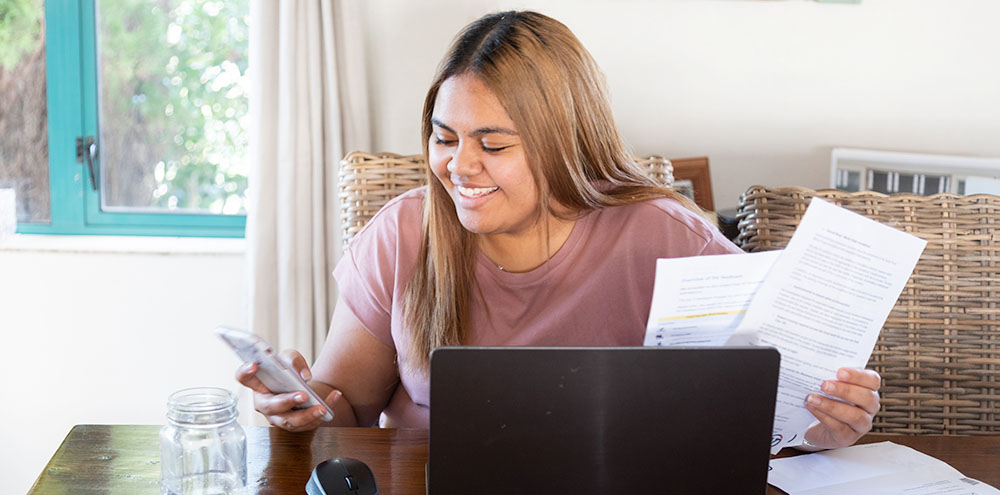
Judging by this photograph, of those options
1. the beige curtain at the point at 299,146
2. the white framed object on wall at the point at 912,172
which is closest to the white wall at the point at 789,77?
the white framed object on wall at the point at 912,172

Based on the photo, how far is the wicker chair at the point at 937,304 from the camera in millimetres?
1750

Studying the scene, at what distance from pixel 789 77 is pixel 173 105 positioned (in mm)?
1727

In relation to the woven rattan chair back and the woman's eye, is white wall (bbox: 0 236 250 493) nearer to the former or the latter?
the woven rattan chair back

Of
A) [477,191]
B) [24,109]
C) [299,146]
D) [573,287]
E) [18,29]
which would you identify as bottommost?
[573,287]

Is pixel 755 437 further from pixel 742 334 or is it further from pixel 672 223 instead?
pixel 672 223

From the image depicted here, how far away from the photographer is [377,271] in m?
1.48

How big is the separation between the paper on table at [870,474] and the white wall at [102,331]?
179 cm

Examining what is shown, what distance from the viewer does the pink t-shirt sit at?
140cm

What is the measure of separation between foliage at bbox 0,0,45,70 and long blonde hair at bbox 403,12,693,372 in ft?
5.80

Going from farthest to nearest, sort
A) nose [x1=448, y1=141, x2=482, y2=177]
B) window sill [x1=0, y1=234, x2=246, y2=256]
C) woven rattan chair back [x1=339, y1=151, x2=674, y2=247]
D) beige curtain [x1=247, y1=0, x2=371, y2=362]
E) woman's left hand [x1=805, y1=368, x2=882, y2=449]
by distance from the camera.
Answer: window sill [x1=0, y1=234, x2=246, y2=256] → beige curtain [x1=247, y1=0, x2=371, y2=362] → woven rattan chair back [x1=339, y1=151, x2=674, y2=247] → nose [x1=448, y1=141, x2=482, y2=177] → woman's left hand [x1=805, y1=368, x2=882, y2=449]

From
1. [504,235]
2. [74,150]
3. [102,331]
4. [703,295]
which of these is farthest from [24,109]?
[703,295]

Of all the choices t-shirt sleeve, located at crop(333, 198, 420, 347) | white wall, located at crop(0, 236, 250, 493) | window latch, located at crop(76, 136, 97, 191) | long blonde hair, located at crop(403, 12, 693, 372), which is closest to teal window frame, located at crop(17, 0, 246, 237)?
window latch, located at crop(76, 136, 97, 191)

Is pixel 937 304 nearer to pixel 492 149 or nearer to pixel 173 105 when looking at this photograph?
pixel 492 149

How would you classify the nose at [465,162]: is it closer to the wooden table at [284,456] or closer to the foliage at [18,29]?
the wooden table at [284,456]
